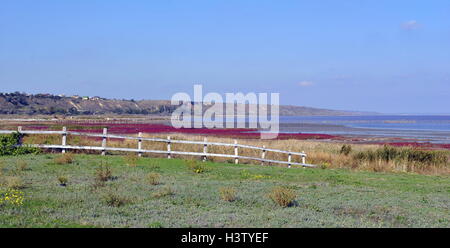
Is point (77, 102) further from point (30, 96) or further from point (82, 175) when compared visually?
point (82, 175)

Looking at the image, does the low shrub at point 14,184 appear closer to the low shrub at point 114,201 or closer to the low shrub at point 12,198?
the low shrub at point 12,198

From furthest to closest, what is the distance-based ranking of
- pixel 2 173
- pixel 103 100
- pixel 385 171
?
pixel 103 100 < pixel 385 171 < pixel 2 173

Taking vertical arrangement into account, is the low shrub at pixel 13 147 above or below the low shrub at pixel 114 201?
above

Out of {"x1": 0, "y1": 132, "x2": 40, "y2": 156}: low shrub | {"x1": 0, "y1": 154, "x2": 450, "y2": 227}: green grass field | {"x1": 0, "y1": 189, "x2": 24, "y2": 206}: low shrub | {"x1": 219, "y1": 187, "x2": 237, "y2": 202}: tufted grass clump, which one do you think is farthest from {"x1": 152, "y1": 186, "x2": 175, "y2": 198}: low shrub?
{"x1": 0, "y1": 132, "x2": 40, "y2": 156}: low shrub

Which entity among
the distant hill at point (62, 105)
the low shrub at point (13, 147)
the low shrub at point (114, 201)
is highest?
the distant hill at point (62, 105)

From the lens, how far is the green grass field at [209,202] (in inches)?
386

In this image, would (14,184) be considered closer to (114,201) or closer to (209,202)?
(114,201)

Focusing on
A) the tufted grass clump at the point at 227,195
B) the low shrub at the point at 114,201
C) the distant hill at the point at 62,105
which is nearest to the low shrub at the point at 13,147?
the low shrub at the point at 114,201

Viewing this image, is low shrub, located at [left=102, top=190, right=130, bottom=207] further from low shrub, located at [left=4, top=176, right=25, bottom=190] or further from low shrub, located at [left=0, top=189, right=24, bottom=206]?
low shrub, located at [left=4, top=176, right=25, bottom=190]

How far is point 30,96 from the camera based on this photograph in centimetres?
14662

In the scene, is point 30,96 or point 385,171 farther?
point 30,96
